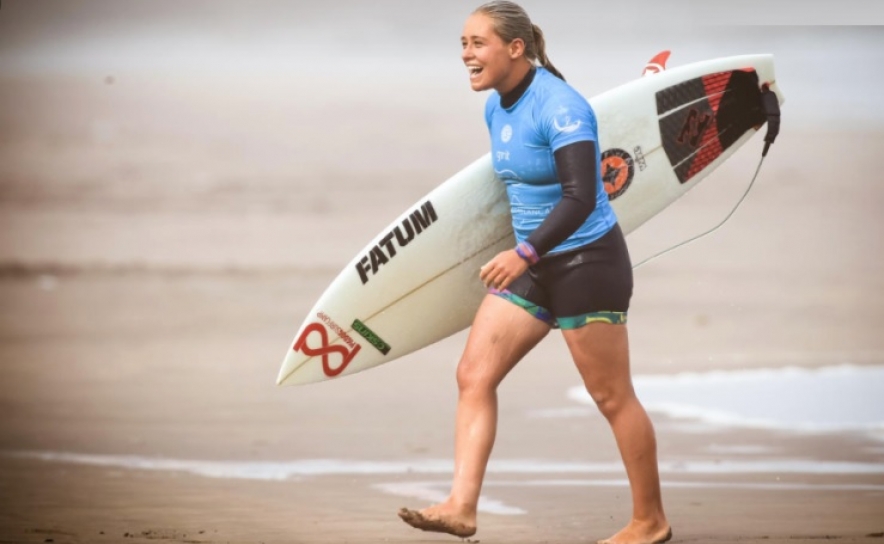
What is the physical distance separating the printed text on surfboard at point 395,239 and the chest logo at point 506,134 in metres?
0.80

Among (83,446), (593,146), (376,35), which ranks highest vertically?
(376,35)

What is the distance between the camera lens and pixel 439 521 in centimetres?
518

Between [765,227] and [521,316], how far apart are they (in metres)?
9.56

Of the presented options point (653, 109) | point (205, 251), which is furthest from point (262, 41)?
point (653, 109)

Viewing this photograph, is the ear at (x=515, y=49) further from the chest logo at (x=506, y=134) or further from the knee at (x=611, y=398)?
the knee at (x=611, y=398)

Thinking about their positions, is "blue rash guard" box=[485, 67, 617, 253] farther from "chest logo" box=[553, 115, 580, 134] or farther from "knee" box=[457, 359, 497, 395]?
"knee" box=[457, 359, 497, 395]

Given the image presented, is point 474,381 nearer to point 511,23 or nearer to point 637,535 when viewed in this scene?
point 637,535

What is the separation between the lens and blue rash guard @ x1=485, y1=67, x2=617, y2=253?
5.17 metres

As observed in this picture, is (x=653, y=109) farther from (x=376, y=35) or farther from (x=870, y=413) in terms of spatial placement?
(x=376, y=35)

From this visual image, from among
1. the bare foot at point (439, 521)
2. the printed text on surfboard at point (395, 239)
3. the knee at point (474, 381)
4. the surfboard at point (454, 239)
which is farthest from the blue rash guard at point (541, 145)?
the bare foot at point (439, 521)

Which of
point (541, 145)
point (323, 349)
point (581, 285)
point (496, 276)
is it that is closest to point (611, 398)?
point (581, 285)

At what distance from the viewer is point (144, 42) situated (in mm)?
18344

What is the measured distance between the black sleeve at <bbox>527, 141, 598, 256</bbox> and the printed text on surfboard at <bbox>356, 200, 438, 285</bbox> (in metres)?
1.01

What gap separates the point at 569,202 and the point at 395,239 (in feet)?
3.74
